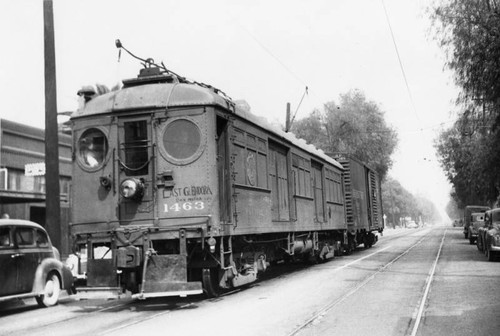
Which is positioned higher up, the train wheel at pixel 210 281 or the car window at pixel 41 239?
the car window at pixel 41 239

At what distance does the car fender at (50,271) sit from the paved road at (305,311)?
39cm

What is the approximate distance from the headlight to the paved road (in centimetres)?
194

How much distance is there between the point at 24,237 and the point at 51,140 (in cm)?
296

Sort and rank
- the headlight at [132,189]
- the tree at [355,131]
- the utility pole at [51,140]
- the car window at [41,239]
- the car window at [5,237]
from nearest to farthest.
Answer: the headlight at [132,189]
the car window at [5,237]
the car window at [41,239]
the utility pole at [51,140]
the tree at [355,131]

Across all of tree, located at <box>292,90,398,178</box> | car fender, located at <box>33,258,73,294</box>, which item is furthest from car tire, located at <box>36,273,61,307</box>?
tree, located at <box>292,90,398,178</box>

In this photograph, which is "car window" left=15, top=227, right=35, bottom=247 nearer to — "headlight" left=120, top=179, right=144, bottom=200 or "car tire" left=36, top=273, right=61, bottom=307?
"car tire" left=36, top=273, right=61, bottom=307

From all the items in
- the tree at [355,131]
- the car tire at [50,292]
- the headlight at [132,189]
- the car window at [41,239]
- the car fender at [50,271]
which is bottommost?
the car tire at [50,292]

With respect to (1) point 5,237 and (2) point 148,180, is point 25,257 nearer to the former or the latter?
(1) point 5,237

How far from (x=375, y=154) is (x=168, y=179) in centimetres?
4214

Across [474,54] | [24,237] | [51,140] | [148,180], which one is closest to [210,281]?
[148,180]

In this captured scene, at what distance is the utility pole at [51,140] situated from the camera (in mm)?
12266

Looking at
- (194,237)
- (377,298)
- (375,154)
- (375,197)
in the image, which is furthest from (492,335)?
(375,154)

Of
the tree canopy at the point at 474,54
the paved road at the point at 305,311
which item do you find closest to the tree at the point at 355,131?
the tree canopy at the point at 474,54

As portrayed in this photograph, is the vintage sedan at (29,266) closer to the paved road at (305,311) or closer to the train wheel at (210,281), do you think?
the paved road at (305,311)
